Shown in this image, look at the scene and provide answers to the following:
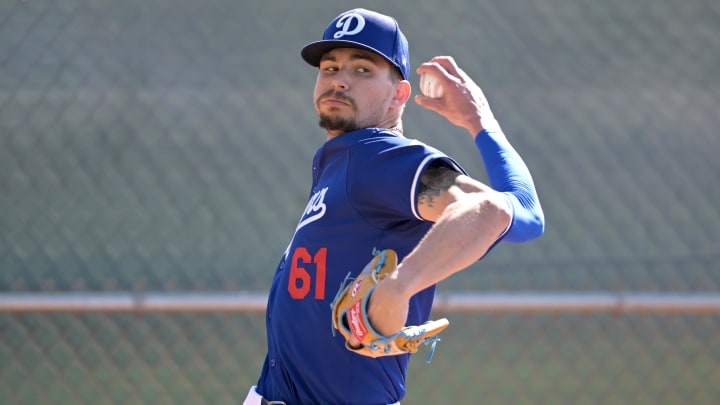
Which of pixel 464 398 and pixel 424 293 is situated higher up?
pixel 424 293

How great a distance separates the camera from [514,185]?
179 cm

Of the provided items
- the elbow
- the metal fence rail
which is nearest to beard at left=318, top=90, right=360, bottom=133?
the elbow

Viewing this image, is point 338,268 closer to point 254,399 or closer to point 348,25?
point 254,399

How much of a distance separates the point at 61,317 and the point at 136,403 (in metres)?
→ 0.48

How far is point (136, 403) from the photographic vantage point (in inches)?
143

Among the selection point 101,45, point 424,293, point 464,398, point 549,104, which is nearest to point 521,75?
point 549,104

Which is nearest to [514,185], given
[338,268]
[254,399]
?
[338,268]

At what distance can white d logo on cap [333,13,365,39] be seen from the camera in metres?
2.11

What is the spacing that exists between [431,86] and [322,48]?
0.32 m

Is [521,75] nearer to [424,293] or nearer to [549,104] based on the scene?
[549,104]

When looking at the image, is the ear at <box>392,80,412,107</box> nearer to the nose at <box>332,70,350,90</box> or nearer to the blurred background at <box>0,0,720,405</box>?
the nose at <box>332,70,350,90</box>

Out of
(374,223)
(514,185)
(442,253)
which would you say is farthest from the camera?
(374,223)

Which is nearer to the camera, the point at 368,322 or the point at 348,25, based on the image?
the point at 368,322

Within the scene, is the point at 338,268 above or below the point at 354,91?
below
